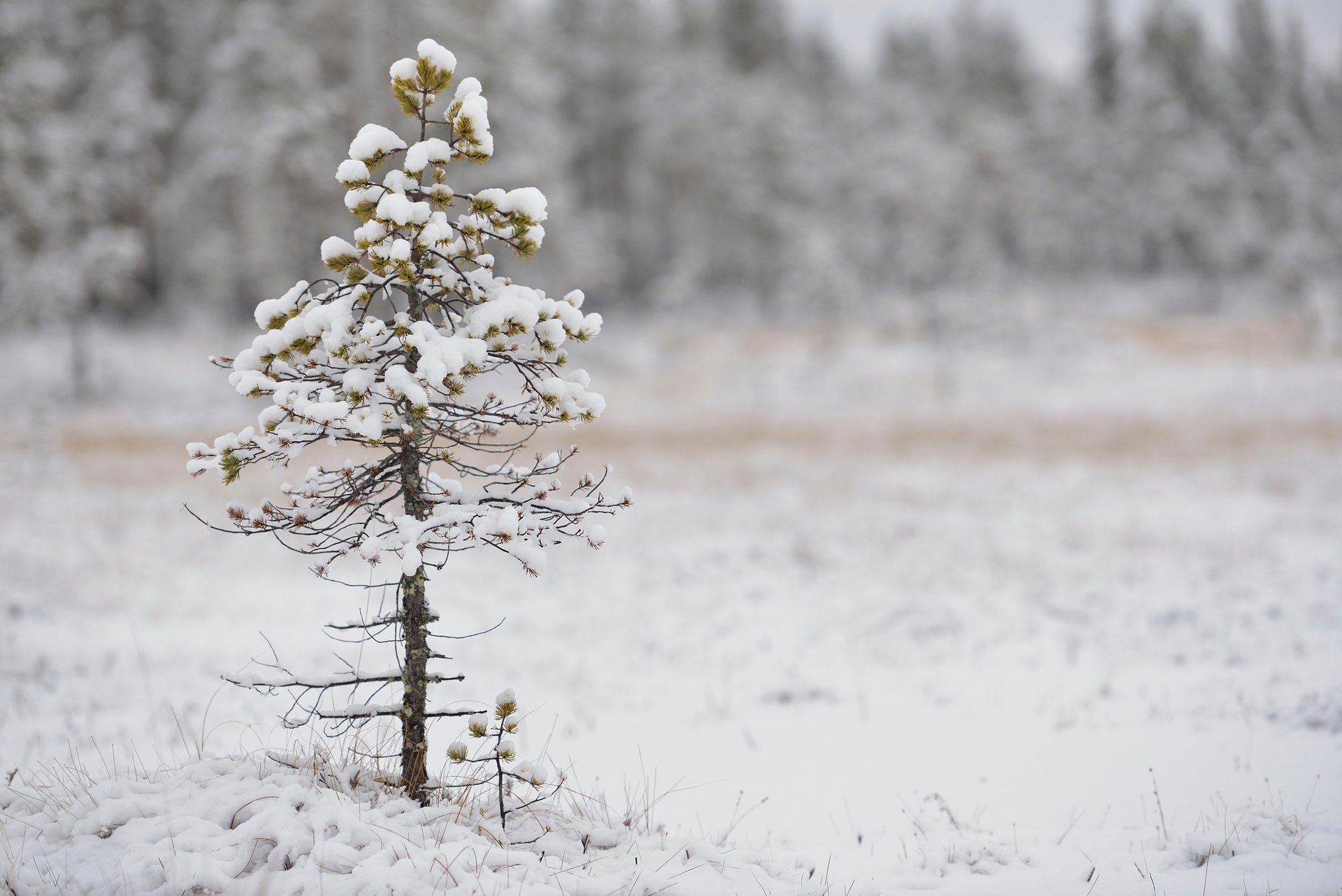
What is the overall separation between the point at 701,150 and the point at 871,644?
3792 cm

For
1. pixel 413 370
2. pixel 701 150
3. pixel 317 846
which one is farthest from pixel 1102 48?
pixel 317 846

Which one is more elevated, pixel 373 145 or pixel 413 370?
pixel 373 145

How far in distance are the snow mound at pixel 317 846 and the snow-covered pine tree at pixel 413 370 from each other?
41 centimetres

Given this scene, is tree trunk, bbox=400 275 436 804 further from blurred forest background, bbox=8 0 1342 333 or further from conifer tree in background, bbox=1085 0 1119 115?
conifer tree in background, bbox=1085 0 1119 115

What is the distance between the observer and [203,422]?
963 inches

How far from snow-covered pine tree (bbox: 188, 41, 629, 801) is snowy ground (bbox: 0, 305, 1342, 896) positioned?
211 cm

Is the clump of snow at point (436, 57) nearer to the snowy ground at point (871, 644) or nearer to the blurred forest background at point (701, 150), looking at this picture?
the snowy ground at point (871, 644)

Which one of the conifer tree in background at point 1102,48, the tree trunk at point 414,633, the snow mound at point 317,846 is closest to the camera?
the snow mound at point 317,846

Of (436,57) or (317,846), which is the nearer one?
(317,846)

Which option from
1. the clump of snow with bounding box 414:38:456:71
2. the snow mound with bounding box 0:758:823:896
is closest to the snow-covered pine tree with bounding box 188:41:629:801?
the clump of snow with bounding box 414:38:456:71

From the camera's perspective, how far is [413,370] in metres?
3.73

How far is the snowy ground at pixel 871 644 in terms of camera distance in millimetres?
4680

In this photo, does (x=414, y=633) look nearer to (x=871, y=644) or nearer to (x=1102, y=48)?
(x=871, y=644)

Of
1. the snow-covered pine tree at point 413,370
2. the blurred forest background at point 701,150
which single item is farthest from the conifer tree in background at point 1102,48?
the snow-covered pine tree at point 413,370
